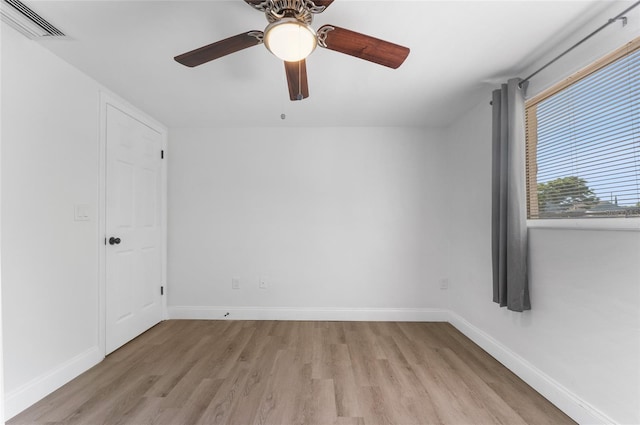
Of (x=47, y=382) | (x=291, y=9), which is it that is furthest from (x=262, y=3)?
(x=47, y=382)

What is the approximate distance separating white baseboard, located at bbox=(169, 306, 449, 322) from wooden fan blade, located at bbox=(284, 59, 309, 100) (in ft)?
7.90

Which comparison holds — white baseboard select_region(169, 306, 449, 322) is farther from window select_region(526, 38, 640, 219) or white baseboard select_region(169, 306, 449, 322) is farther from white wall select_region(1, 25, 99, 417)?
window select_region(526, 38, 640, 219)

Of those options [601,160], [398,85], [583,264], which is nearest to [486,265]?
[583,264]

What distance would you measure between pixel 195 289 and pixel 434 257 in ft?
9.14

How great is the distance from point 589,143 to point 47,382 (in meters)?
3.67

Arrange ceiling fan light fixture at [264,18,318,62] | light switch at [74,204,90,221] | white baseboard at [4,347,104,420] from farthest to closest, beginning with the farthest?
1. light switch at [74,204,90,221]
2. white baseboard at [4,347,104,420]
3. ceiling fan light fixture at [264,18,318,62]

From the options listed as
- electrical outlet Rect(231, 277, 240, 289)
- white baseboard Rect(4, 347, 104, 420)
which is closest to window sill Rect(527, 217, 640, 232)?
electrical outlet Rect(231, 277, 240, 289)

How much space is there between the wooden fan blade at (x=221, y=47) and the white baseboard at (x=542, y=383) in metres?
2.64

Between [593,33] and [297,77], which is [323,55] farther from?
[593,33]

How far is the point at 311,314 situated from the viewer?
10.8 ft

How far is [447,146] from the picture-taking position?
3.34 metres

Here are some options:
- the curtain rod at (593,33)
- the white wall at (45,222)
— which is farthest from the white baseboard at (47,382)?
the curtain rod at (593,33)

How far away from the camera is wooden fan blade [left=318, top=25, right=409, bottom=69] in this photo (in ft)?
4.49

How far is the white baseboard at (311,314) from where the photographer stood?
10.8 feet
